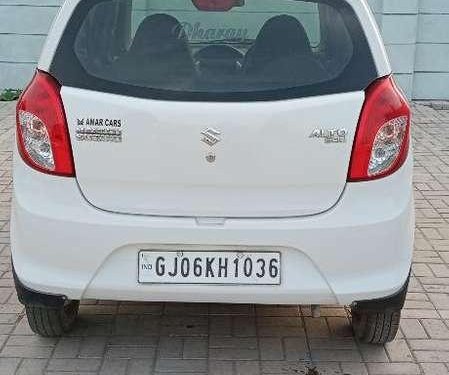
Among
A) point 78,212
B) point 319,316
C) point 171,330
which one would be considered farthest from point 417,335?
point 78,212

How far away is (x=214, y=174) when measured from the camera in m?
2.89

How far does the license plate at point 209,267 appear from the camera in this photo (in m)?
2.94

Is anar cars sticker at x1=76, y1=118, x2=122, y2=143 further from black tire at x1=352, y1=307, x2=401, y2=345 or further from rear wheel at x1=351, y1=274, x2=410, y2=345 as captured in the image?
black tire at x1=352, y1=307, x2=401, y2=345

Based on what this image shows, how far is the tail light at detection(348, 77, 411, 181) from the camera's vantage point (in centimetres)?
291

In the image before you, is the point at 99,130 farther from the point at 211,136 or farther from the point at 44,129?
the point at 211,136

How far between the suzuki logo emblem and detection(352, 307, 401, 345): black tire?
101 cm

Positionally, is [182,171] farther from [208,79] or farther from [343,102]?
[343,102]

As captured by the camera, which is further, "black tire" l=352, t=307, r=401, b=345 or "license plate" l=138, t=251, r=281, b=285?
"black tire" l=352, t=307, r=401, b=345

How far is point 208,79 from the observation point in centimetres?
296

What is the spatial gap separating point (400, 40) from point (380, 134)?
6.77 m

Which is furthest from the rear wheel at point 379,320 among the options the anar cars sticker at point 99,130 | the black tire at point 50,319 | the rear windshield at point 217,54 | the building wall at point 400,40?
the building wall at point 400,40

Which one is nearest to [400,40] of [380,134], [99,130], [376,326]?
[376,326]

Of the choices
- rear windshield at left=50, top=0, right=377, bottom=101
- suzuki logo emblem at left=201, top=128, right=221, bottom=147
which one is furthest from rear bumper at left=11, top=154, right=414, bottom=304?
rear windshield at left=50, top=0, right=377, bottom=101

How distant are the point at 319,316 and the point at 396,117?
121 cm
